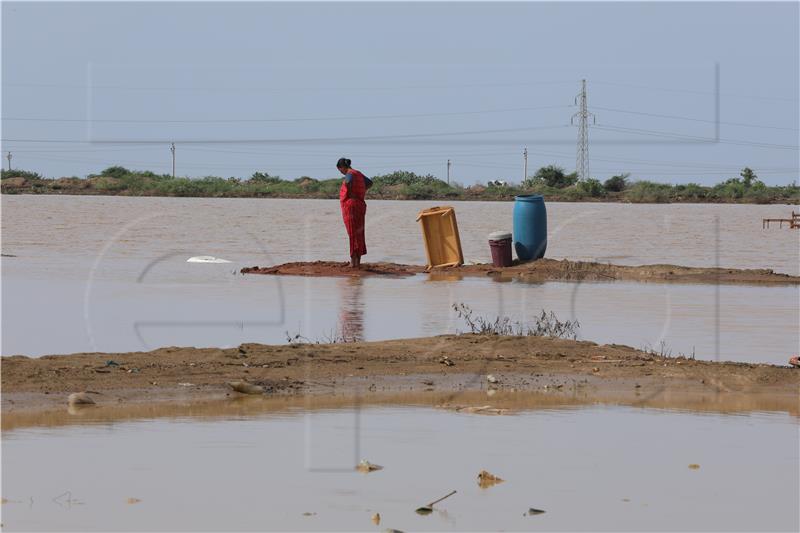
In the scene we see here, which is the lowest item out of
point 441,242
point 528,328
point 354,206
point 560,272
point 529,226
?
point 528,328

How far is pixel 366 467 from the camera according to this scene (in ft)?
26.1

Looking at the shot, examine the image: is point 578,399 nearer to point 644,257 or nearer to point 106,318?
point 106,318

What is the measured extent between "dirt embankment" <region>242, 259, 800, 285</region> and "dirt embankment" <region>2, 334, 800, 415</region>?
1028 cm

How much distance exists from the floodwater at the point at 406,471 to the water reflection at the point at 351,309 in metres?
4.28

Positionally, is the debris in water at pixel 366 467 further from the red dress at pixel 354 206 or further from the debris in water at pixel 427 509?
the red dress at pixel 354 206

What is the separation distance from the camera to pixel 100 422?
9.07 metres

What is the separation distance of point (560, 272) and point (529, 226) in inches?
78.9

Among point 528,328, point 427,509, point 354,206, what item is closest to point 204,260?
point 354,206

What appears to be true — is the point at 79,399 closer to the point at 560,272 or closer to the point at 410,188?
the point at 560,272

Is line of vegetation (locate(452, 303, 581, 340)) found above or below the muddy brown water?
above

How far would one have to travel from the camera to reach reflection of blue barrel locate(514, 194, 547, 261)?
2489cm

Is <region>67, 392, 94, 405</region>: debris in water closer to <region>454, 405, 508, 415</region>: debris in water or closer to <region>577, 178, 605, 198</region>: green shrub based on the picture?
<region>454, 405, 508, 415</region>: debris in water

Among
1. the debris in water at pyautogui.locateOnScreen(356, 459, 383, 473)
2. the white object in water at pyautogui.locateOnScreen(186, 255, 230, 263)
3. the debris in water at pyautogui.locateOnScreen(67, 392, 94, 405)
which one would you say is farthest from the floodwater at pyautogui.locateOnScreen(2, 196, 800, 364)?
the debris in water at pyautogui.locateOnScreen(356, 459, 383, 473)

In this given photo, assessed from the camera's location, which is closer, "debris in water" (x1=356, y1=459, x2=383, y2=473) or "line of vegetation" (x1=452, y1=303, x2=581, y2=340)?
"debris in water" (x1=356, y1=459, x2=383, y2=473)
